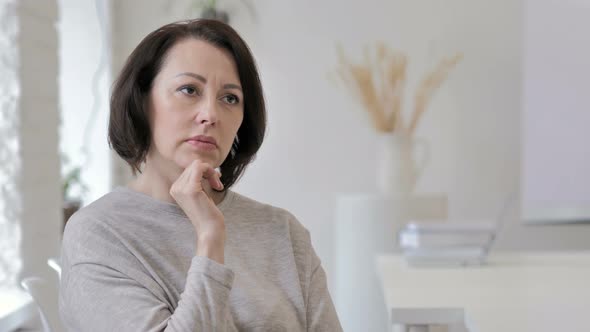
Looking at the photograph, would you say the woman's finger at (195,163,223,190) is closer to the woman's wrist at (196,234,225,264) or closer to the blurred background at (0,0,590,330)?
the woman's wrist at (196,234,225,264)

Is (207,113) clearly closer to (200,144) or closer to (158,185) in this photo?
(200,144)

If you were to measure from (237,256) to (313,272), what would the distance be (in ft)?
0.62

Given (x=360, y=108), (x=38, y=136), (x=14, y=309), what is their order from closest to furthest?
(x=14, y=309) → (x=38, y=136) → (x=360, y=108)

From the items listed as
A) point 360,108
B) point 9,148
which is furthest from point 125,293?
point 360,108

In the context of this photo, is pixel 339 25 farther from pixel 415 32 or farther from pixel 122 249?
pixel 122 249

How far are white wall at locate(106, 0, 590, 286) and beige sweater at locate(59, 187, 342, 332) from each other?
95.5 inches

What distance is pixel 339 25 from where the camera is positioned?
4.16 m

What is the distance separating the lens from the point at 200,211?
1.46 metres

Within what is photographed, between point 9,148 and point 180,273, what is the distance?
0.91 m

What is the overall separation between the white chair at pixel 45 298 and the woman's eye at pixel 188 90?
16.4 inches

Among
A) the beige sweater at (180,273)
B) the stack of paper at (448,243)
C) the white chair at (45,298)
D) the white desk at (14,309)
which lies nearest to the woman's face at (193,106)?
the beige sweater at (180,273)

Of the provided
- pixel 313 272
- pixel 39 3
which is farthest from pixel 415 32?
pixel 313 272

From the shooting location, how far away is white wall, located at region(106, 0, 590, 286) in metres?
4.14

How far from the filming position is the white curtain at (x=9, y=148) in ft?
7.16
